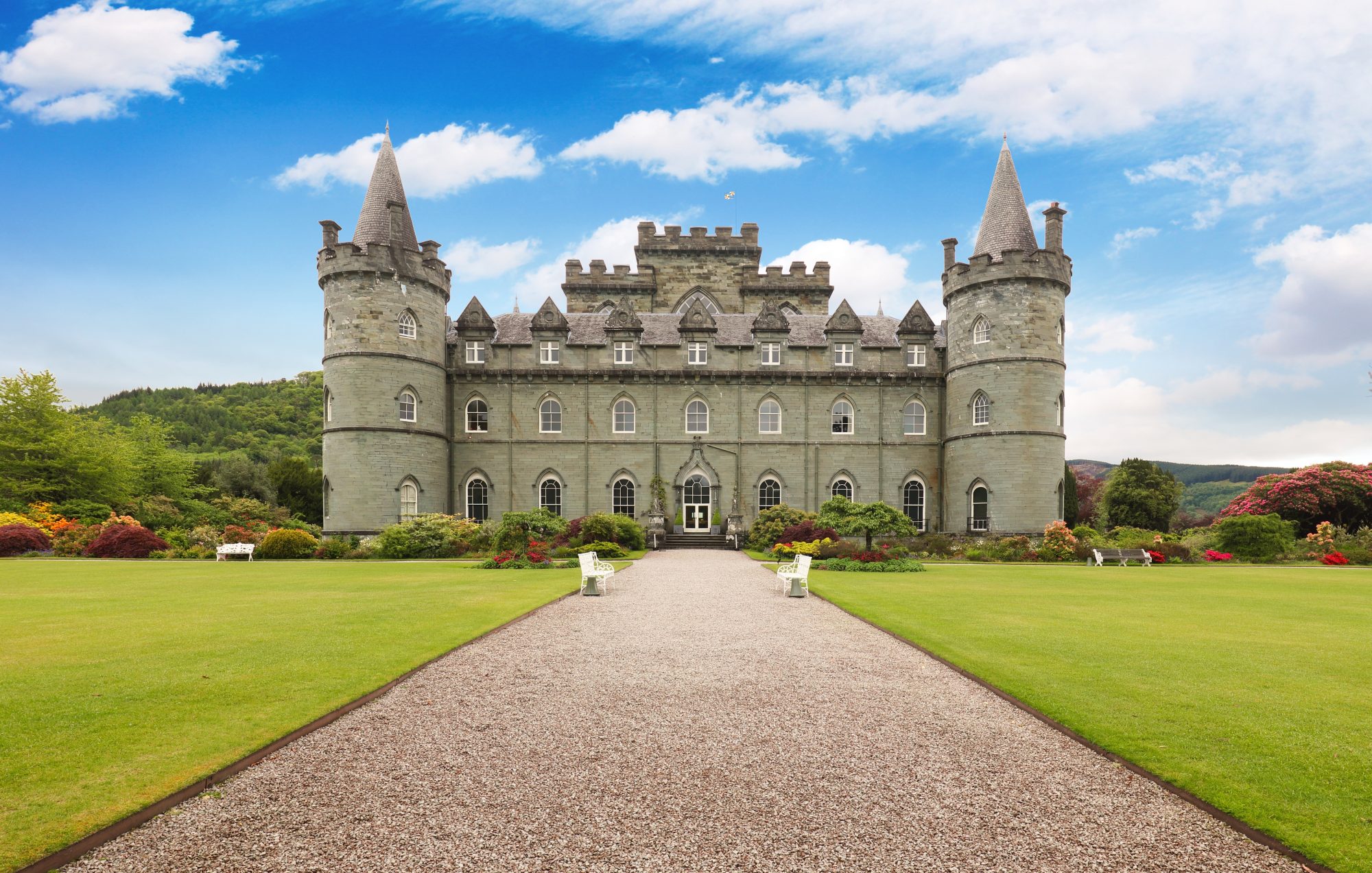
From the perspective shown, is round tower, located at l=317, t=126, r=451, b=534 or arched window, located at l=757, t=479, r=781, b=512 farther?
arched window, located at l=757, t=479, r=781, b=512

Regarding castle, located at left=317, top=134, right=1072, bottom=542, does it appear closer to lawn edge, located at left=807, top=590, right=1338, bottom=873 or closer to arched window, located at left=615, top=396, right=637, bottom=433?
arched window, located at left=615, top=396, right=637, bottom=433

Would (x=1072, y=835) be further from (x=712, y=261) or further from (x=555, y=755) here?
(x=712, y=261)

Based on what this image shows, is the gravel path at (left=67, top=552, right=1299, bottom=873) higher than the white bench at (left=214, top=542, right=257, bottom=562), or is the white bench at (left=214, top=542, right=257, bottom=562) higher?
the gravel path at (left=67, top=552, right=1299, bottom=873)

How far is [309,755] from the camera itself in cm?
635

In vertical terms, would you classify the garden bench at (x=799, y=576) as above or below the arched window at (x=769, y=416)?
below

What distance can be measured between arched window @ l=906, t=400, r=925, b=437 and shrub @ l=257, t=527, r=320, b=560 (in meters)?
28.6

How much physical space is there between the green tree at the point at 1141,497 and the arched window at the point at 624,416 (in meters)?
34.3

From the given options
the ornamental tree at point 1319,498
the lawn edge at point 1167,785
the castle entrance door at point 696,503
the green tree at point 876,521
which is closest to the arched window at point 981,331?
the ornamental tree at point 1319,498

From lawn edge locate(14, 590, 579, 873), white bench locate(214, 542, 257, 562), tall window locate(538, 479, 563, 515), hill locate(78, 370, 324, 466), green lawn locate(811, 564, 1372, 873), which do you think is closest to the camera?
lawn edge locate(14, 590, 579, 873)

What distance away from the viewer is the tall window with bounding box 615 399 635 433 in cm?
4000

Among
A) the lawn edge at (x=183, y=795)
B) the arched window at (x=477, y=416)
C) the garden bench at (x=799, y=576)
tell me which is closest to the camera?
the lawn edge at (x=183, y=795)

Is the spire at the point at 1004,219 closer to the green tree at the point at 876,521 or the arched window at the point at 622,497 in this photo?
the green tree at the point at 876,521

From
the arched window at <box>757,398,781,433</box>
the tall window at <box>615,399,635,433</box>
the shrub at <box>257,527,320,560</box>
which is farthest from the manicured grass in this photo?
the arched window at <box>757,398,781,433</box>

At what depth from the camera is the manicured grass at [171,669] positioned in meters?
5.61
